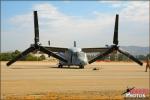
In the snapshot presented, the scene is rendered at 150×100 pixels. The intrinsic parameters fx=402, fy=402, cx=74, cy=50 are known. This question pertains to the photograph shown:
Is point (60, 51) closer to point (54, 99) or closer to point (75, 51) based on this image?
point (75, 51)

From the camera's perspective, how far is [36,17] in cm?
5394

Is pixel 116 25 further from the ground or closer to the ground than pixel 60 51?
further from the ground

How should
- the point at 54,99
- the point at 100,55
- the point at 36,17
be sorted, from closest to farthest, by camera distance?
the point at 54,99, the point at 36,17, the point at 100,55

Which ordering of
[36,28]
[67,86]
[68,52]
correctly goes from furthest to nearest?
[68,52], [36,28], [67,86]

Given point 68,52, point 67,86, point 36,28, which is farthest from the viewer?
point 68,52

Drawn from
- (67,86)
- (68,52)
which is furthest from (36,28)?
(67,86)

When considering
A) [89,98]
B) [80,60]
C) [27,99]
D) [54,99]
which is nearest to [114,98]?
[89,98]

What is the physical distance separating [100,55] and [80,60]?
5.27m

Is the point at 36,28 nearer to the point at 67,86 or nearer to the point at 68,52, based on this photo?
the point at 68,52

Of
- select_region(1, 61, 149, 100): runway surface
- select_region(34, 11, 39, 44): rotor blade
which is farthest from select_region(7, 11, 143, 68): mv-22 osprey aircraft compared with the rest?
select_region(1, 61, 149, 100): runway surface

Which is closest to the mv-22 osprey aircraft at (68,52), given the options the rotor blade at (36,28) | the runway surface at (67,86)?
the rotor blade at (36,28)

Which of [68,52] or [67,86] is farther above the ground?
[68,52]

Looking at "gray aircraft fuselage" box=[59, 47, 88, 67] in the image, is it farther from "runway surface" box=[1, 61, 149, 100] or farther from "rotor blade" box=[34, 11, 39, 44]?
"runway surface" box=[1, 61, 149, 100]

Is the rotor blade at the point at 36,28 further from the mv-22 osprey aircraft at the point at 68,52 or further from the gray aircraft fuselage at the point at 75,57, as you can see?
the gray aircraft fuselage at the point at 75,57
